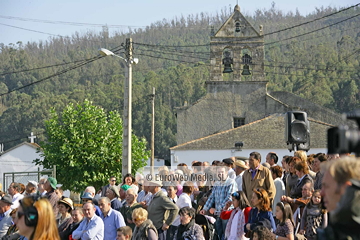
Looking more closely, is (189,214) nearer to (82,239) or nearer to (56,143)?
(82,239)

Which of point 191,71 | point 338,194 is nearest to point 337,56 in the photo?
point 191,71

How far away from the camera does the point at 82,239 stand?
28.7 feet

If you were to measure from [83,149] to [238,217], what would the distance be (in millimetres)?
18282

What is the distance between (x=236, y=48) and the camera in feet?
121

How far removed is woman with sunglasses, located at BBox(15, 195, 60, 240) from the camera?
4598 mm

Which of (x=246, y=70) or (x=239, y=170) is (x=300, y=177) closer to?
(x=239, y=170)

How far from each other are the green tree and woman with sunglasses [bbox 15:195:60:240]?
2106cm

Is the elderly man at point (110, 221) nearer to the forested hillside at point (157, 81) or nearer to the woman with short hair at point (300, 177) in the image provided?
the woman with short hair at point (300, 177)

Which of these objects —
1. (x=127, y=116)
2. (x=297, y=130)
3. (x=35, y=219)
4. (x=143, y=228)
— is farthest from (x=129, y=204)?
(x=127, y=116)

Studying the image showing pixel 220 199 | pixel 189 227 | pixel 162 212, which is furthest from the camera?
pixel 162 212

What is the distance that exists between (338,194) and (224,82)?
37.5 m

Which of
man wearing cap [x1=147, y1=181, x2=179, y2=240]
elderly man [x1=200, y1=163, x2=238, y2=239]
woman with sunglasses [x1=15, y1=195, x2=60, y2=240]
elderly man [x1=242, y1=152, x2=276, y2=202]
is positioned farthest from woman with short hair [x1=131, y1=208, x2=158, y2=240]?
woman with sunglasses [x1=15, y1=195, x2=60, y2=240]

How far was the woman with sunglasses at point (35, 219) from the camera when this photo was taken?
4.60 meters

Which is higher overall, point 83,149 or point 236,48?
point 236,48
